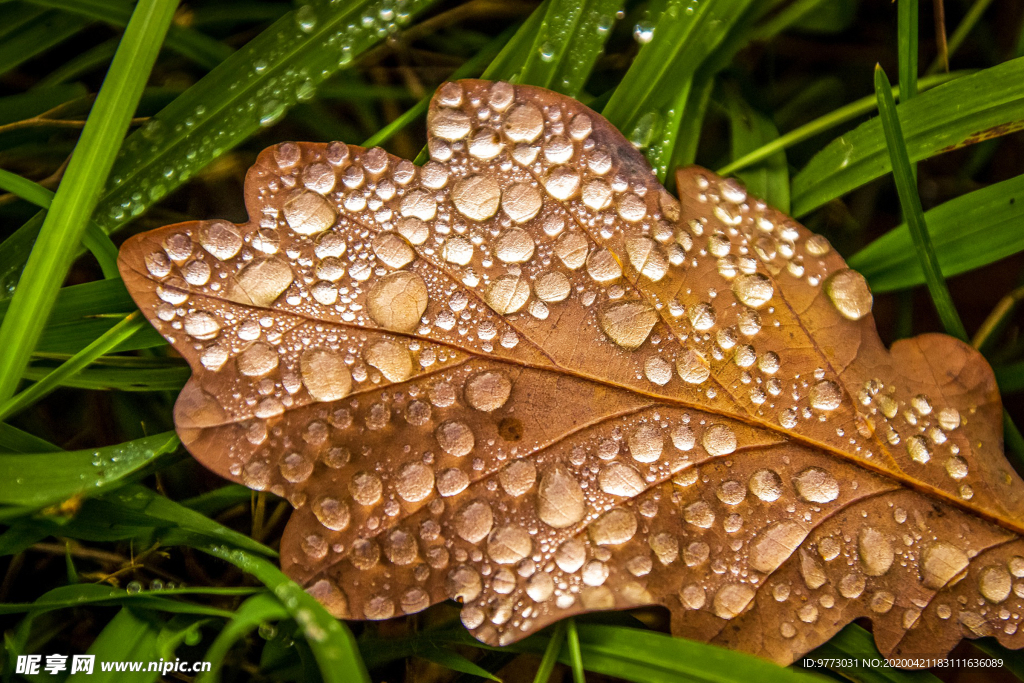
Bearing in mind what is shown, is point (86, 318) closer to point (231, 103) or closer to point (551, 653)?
point (231, 103)

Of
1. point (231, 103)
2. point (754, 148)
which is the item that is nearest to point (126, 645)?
point (231, 103)

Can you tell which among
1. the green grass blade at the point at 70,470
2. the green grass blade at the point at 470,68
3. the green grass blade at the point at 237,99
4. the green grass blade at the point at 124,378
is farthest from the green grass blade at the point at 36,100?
the green grass blade at the point at 70,470

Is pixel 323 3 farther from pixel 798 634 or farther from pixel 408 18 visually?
pixel 798 634

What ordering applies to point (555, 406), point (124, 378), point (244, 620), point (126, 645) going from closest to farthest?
1. point (244, 620)
2. point (555, 406)
3. point (126, 645)
4. point (124, 378)

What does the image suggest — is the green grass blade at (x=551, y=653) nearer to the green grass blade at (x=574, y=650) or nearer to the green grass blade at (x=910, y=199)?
the green grass blade at (x=574, y=650)

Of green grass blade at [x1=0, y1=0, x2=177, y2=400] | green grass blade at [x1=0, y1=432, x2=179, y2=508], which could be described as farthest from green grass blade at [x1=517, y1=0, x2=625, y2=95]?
green grass blade at [x1=0, y1=432, x2=179, y2=508]

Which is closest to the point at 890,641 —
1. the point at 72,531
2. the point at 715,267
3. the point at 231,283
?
the point at 715,267
